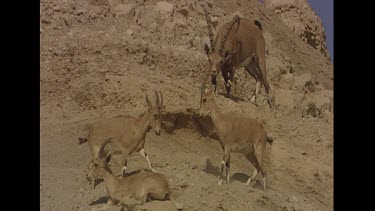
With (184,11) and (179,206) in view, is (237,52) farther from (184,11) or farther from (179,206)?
(179,206)

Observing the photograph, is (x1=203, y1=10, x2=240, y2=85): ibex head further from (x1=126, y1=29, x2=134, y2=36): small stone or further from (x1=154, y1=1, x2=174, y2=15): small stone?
(x1=154, y1=1, x2=174, y2=15): small stone

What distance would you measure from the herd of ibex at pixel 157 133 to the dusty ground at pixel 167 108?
32 centimetres

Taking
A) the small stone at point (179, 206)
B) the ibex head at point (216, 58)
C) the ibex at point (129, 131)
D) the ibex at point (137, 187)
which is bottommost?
the small stone at point (179, 206)

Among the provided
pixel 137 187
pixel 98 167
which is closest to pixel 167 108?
pixel 98 167

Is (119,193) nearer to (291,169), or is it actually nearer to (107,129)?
(107,129)

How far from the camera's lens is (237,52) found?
14.8 meters

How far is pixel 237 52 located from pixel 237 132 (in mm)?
2840

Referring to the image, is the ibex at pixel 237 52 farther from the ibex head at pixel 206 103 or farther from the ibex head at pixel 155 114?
the ibex head at pixel 155 114

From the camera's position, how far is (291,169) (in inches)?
550

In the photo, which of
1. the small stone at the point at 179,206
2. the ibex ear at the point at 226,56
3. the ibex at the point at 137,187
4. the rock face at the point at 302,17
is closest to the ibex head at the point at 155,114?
the ibex at the point at 137,187

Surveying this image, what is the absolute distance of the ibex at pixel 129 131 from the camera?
12.3m

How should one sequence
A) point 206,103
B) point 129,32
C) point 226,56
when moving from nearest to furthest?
point 206,103 → point 226,56 → point 129,32
